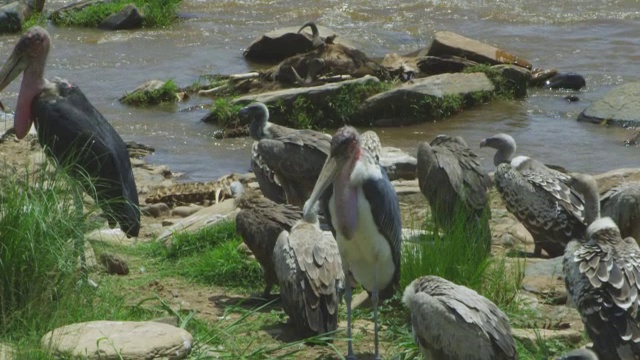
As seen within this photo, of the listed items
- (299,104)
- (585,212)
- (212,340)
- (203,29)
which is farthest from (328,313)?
(203,29)

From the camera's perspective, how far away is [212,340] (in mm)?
5785

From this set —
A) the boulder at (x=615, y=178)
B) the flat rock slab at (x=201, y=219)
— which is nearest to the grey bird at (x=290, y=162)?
the flat rock slab at (x=201, y=219)

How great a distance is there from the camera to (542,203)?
8320 mm

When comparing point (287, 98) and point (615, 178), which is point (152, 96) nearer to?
→ point (287, 98)

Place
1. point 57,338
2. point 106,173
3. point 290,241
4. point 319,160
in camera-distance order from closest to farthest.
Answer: point 57,338, point 290,241, point 106,173, point 319,160

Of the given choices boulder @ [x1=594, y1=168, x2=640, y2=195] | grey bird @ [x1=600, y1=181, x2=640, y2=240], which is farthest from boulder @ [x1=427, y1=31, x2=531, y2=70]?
grey bird @ [x1=600, y1=181, x2=640, y2=240]

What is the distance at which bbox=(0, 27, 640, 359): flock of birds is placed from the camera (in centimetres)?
558

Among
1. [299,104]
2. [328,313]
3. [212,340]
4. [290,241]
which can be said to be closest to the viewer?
[212,340]

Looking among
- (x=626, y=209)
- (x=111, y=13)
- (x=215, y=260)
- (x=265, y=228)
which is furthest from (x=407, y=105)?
(x=111, y=13)

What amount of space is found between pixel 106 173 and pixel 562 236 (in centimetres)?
325

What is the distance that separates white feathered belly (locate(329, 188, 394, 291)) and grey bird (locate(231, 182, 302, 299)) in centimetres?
79

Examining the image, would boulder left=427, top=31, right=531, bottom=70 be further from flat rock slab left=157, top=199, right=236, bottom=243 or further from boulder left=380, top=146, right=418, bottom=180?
flat rock slab left=157, top=199, right=236, bottom=243

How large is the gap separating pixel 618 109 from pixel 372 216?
7.70m

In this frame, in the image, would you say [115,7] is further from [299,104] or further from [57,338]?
[57,338]
